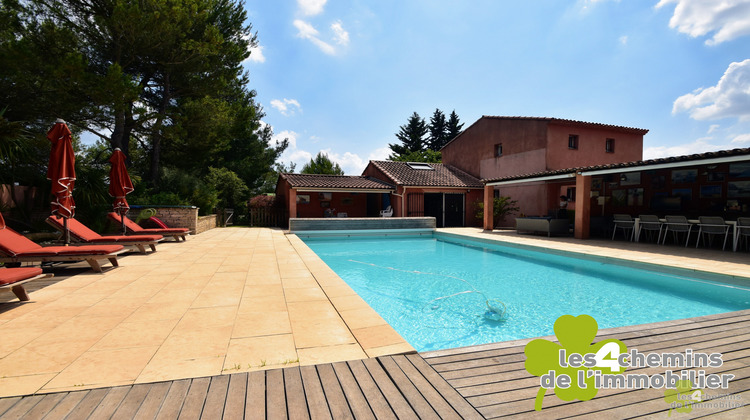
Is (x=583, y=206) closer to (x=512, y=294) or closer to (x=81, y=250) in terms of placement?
(x=512, y=294)

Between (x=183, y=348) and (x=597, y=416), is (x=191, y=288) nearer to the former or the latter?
(x=183, y=348)

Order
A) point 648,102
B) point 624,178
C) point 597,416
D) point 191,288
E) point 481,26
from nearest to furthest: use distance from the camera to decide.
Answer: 1. point 597,416
2. point 191,288
3. point 481,26
4. point 624,178
5. point 648,102

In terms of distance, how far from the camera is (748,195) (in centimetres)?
938

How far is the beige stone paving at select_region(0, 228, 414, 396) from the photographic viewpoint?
90.4 inches

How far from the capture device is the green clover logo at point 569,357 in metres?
2.05

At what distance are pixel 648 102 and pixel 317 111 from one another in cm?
2047

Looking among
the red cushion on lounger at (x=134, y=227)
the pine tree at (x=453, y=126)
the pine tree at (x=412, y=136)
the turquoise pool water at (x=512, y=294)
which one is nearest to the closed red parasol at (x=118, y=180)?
the red cushion on lounger at (x=134, y=227)

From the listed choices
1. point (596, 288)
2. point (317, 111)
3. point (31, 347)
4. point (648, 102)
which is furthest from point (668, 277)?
point (317, 111)

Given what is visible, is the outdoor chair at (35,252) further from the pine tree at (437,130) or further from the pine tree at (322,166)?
the pine tree at (437,130)

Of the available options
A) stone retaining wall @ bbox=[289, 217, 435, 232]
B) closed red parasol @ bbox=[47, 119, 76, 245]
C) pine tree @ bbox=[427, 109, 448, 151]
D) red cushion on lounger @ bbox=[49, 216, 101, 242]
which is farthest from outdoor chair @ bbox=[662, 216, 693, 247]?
pine tree @ bbox=[427, 109, 448, 151]

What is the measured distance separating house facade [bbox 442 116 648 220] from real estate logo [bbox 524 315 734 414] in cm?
1335

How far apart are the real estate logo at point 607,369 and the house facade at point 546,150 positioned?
13.4 metres

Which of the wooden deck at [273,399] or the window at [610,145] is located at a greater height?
the window at [610,145]

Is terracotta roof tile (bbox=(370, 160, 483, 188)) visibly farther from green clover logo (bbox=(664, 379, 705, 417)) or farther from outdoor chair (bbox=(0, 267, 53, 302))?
green clover logo (bbox=(664, 379, 705, 417))
